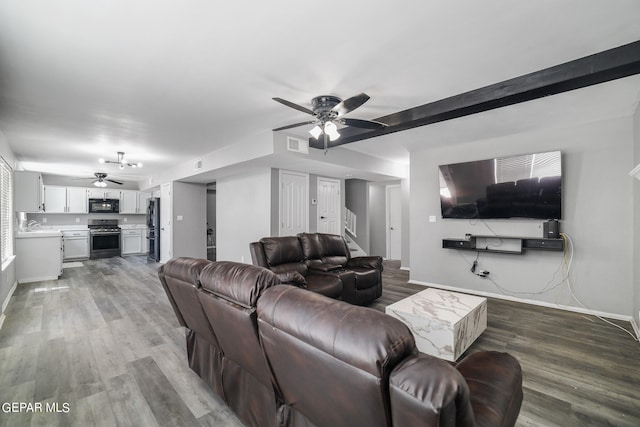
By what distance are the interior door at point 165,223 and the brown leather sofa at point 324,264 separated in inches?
175

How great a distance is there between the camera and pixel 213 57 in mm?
2309

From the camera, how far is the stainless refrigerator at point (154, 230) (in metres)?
7.69

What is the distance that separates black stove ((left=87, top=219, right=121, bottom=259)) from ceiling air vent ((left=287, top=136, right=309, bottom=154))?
7364 mm

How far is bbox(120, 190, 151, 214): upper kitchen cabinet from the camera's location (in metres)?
9.09

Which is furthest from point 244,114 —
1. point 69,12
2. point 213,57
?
point 69,12

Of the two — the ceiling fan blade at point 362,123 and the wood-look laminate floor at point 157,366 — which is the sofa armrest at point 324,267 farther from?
the ceiling fan blade at point 362,123

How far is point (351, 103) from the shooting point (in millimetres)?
2650

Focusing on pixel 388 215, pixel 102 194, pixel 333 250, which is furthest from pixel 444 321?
pixel 102 194

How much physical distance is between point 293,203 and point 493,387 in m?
4.78

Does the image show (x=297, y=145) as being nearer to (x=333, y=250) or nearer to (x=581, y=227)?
(x=333, y=250)

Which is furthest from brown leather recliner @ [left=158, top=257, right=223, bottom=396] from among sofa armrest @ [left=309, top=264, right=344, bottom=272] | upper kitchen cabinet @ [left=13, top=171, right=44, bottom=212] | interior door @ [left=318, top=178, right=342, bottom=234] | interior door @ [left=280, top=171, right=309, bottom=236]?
upper kitchen cabinet @ [left=13, top=171, right=44, bottom=212]

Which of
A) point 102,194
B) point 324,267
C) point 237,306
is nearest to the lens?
point 237,306

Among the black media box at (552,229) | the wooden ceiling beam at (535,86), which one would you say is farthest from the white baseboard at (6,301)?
the black media box at (552,229)

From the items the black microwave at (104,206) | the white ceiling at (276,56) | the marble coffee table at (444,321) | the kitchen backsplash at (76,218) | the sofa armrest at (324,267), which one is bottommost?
the marble coffee table at (444,321)
